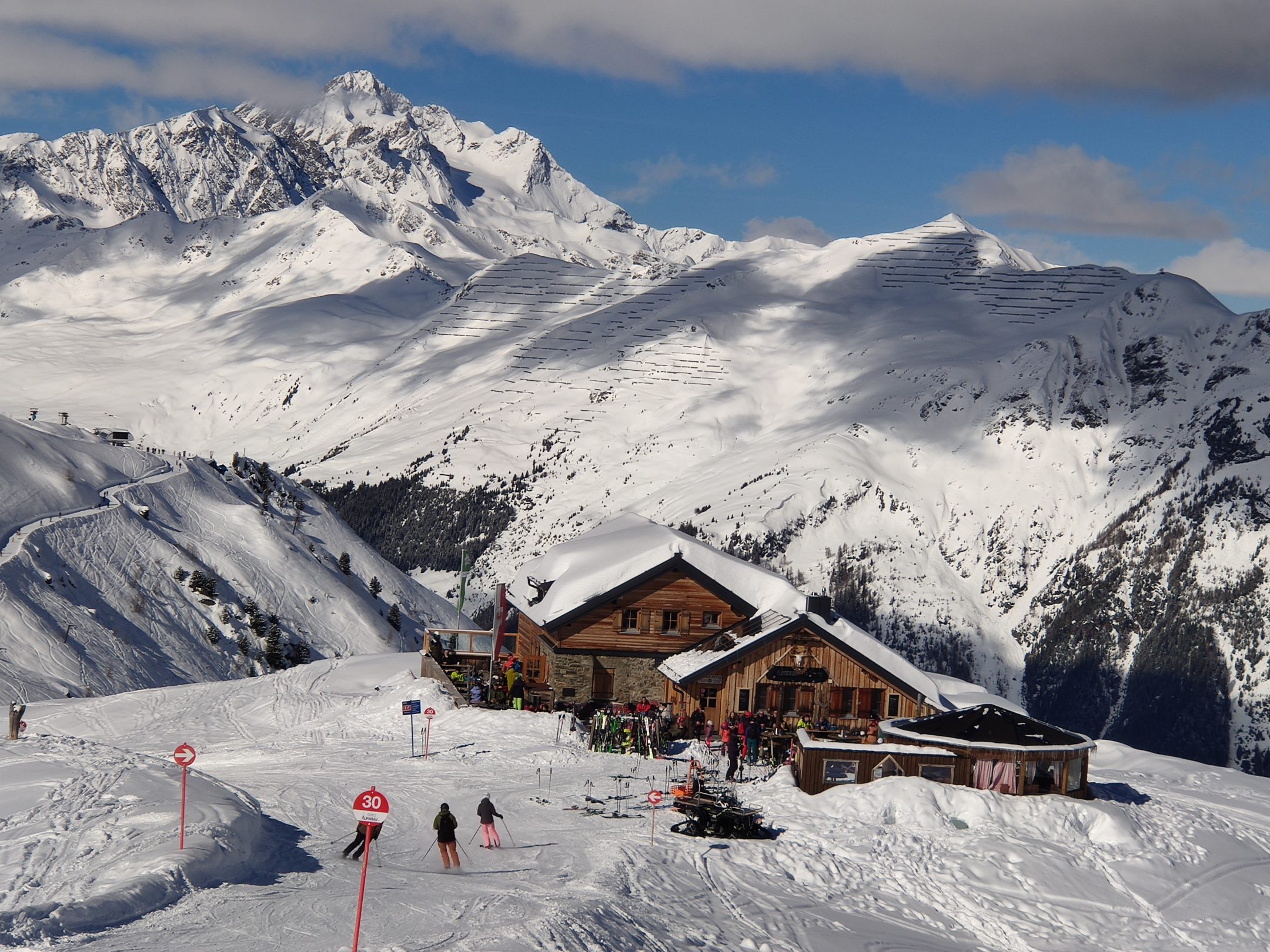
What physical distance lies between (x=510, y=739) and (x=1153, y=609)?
143 m

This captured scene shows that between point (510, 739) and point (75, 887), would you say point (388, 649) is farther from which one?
point (75, 887)

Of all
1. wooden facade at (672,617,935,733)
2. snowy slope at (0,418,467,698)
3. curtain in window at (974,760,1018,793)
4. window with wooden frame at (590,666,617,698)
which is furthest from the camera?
snowy slope at (0,418,467,698)

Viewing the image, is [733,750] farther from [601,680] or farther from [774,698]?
[601,680]

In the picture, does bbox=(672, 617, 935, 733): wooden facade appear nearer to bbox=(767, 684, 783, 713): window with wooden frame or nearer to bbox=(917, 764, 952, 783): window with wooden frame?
bbox=(767, 684, 783, 713): window with wooden frame

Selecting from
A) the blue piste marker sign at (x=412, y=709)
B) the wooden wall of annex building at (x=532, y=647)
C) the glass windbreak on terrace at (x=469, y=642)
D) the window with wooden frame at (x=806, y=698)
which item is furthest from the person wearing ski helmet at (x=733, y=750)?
the glass windbreak on terrace at (x=469, y=642)

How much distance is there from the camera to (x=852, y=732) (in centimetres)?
4116

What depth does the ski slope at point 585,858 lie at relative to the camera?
20.9 m

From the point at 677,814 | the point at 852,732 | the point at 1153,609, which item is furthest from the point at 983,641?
the point at 677,814

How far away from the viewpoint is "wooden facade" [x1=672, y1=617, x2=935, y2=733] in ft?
145

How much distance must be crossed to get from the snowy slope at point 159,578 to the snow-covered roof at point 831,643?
23513 millimetres

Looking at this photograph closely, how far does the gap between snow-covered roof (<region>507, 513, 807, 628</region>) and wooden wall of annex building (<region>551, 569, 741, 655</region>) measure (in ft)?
1.94

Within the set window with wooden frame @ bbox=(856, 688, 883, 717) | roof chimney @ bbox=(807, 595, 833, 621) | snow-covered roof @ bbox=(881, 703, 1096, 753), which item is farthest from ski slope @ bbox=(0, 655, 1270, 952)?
roof chimney @ bbox=(807, 595, 833, 621)

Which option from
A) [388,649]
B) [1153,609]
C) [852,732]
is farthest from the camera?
[1153,609]

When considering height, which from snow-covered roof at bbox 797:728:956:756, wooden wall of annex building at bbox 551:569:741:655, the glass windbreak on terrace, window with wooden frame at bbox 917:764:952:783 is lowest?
window with wooden frame at bbox 917:764:952:783
